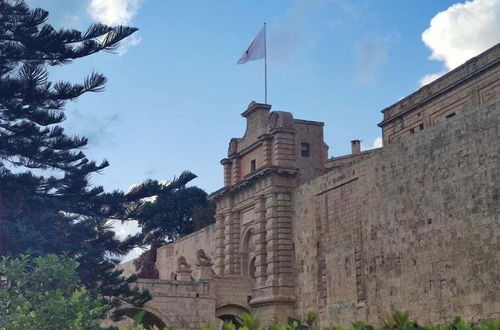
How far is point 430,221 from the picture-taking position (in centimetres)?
1917

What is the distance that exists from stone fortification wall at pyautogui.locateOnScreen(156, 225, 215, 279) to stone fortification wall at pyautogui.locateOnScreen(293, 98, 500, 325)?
8.05 meters

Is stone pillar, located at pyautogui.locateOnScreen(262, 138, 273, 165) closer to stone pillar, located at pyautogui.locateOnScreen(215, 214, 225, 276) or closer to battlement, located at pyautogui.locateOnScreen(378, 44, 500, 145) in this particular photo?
stone pillar, located at pyautogui.locateOnScreen(215, 214, 225, 276)

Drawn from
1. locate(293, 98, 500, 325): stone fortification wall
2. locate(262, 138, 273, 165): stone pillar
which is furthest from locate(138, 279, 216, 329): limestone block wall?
locate(262, 138, 273, 165): stone pillar

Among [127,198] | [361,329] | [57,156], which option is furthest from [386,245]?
[361,329]

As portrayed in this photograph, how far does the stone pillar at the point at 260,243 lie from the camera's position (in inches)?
1058

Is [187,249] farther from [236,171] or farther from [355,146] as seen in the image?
[355,146]

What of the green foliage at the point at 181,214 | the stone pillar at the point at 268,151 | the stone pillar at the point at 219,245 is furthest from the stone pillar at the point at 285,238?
the green foliage at the point at 181,214

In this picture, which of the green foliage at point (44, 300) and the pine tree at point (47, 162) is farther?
the pine tree at point (47, 162)

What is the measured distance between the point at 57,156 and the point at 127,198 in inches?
87.5

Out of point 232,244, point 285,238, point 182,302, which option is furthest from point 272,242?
point 182,302

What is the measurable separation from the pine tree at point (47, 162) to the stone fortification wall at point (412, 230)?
7.49m

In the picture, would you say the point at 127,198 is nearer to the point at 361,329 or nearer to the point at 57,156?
the point at 57,156

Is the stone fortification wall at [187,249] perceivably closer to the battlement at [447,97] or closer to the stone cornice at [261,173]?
the stone cornice at [261,173]

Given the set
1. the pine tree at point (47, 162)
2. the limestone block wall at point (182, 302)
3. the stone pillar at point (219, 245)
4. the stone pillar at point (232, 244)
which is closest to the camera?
the pine tree at point (47, 162)
